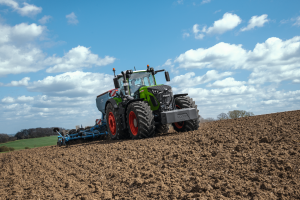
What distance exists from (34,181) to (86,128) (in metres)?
7.04

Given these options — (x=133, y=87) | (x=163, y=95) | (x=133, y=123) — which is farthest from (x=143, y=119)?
(x=133, y=87)

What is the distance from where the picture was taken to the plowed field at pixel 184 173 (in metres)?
3.29

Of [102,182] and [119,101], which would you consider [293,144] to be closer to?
[102,182]

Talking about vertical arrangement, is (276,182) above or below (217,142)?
below

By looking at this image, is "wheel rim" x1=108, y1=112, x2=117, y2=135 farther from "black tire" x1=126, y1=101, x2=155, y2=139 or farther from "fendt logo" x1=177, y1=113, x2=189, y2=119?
"fendt logo" x1=177, y1=113, x2=189, y2=119

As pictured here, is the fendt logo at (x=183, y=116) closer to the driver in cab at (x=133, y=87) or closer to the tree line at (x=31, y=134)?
the driver in cab at (x=133, y=87)

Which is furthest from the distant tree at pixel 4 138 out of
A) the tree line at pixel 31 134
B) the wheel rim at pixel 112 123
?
the wheel rim at pixel 112 123

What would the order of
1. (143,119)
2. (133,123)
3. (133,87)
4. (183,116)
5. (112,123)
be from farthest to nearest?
(112,123)
(133,87)
(133,123)
(183,116)
(143,119)

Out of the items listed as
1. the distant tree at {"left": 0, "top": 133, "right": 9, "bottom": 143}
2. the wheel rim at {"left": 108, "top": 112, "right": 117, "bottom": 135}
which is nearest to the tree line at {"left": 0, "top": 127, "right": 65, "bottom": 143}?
the distant tree at {"left": 0, "top": 133, "right": 9, "bottom": 143}

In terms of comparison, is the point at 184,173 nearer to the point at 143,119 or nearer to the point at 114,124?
the point at 143,119

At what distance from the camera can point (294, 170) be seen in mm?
3518

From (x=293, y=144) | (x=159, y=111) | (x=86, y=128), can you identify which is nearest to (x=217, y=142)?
(x=293, y=144)

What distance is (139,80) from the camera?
973 centimetres

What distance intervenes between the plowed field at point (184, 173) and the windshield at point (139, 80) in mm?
3595
